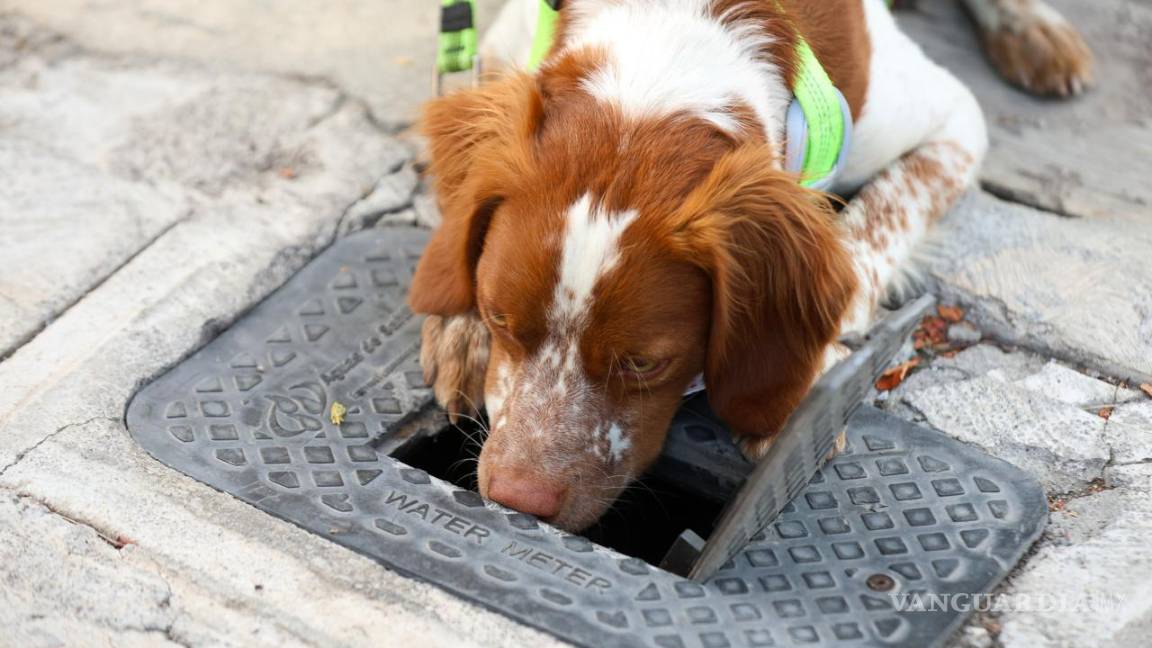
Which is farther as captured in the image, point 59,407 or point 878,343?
point 59,407

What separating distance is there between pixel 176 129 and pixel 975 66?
236 centimetres

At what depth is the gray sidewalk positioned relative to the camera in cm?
202

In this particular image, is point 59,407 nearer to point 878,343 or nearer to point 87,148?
point 87,148

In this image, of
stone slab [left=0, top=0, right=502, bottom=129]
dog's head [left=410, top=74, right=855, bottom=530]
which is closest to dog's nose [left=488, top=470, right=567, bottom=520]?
dog's head [left=410, top=74, right=855, bottom=530]

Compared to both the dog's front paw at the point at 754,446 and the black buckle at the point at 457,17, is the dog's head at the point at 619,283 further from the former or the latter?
the black buckle at the point at 457,17

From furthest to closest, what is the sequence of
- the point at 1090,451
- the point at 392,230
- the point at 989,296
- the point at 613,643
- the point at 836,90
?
the point at 392,230 < the point at 989,296 < the point at 836,90 < the point at 1090,451 < the point at 613,643

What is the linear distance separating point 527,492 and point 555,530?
9 cm

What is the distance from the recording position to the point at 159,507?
7.14 feet

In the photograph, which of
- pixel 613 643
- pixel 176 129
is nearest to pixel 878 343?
pixel 613 643

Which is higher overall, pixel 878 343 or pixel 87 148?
pixel 878 343

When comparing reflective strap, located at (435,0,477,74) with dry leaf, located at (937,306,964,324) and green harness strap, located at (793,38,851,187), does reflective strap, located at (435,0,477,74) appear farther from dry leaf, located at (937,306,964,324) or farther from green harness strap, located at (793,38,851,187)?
dry leaf, located at (937,306,964,324)

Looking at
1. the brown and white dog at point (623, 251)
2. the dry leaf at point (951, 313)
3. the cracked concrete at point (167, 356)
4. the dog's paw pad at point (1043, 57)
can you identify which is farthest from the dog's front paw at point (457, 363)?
the dog's paw pad at point (1043, 57)

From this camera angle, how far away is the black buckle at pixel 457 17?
2.90 metres

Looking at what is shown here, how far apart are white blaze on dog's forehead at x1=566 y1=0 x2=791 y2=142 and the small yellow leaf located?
81 cm
